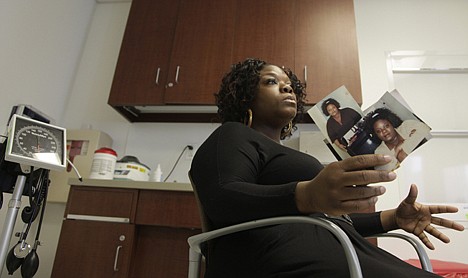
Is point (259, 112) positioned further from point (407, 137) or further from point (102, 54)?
point (102, 54)

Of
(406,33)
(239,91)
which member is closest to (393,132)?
(239,91)

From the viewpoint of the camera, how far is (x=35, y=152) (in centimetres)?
133

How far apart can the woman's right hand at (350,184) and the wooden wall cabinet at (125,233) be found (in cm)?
111

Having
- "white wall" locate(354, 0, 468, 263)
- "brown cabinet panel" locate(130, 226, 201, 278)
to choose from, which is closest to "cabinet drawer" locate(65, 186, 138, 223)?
"brown cabinet panel" locate(130, 226, 201, 278)

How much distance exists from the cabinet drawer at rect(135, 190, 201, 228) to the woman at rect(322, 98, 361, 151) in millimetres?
1023

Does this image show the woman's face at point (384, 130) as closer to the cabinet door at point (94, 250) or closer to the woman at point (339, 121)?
the woman at point (339, 121)

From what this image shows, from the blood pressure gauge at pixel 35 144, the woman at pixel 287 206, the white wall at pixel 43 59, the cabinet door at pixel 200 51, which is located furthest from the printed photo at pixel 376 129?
the white wall at pixel 43 59

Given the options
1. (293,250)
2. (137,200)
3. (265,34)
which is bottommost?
(293,250)

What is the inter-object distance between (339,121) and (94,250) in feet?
4.58

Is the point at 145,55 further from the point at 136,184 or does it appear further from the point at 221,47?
the point at 136,184

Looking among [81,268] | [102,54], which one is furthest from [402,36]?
[81,268]

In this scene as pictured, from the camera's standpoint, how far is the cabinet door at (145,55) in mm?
2184

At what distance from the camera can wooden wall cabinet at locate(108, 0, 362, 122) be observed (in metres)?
2.10

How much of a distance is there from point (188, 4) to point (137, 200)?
1.54 m
